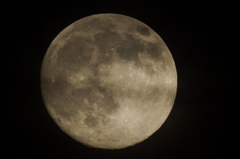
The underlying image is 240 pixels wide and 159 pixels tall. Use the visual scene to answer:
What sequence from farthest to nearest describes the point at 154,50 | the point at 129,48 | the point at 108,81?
the point at 154,50
the point at 129,48
the point at 108,81

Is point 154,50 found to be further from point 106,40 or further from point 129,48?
point 106,40

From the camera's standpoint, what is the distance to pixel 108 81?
1827 millimetres

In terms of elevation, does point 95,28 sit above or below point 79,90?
above

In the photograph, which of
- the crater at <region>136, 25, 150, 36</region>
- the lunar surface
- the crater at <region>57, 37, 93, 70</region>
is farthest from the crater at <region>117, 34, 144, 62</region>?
the crater at <region>57, 37, 93, 70</region>

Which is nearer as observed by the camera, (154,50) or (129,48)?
(129,48)

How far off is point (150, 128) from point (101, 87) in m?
0.66

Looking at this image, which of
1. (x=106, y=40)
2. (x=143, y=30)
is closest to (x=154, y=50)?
(x=143, y=30)

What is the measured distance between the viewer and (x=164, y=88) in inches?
81.7

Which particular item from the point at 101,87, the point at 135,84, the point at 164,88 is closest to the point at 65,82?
the point at 101,87

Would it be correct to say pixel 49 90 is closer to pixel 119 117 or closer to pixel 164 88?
pixel 119 117

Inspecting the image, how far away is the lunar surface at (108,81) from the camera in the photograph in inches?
72.8

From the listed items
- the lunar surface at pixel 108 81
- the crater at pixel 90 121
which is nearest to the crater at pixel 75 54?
the lunar surface at pixel 108 81

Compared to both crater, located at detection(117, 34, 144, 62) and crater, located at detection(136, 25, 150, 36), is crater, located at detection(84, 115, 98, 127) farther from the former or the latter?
crater, located at detection(136, 25, 150, 36)

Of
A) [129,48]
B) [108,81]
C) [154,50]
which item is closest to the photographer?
[108,81]
